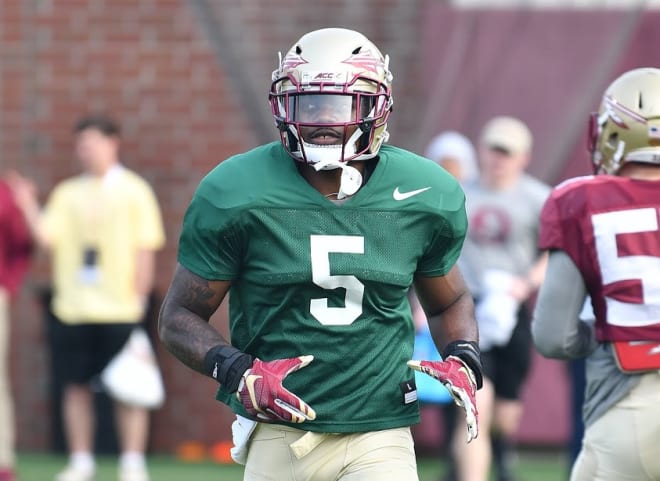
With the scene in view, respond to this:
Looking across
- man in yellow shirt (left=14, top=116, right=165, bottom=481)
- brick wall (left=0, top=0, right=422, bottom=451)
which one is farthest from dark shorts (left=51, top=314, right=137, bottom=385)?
brick wall (left=0, top=0, right=422, bottom=451)

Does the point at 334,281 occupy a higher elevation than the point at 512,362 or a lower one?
higher

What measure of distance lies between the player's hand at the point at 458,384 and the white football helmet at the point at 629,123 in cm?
94

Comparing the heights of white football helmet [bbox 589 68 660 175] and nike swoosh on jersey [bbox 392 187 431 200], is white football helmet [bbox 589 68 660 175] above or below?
above

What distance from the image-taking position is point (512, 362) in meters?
7.69

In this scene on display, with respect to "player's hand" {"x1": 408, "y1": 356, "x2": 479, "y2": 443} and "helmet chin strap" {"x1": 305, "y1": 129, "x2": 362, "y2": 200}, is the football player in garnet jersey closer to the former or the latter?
"player's hand" {"x1": 408, "y1": 356, "x2": 479, "y2": 443}

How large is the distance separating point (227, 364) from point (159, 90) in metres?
6.72

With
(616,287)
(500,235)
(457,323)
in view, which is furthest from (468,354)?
(500,235)

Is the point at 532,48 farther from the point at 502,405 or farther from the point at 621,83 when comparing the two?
the point at 621,83

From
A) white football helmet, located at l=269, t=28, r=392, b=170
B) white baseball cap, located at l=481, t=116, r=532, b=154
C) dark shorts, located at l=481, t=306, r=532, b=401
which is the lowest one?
dark shorts, located at l=481, t=306, r=532, b=401

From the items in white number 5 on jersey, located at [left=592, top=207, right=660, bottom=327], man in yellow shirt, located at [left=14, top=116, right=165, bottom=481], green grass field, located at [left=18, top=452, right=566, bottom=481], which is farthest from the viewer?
green grass field, located at [left=18, top=452, right=566, bottom=481]

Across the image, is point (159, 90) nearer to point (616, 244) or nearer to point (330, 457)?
point (616, 244)

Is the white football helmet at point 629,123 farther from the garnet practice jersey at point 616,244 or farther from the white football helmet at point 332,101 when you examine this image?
the white football helmet at point 332,101

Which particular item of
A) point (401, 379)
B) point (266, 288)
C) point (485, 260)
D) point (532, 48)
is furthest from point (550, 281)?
point (532, 48)

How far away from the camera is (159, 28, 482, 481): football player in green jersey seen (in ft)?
12.7
